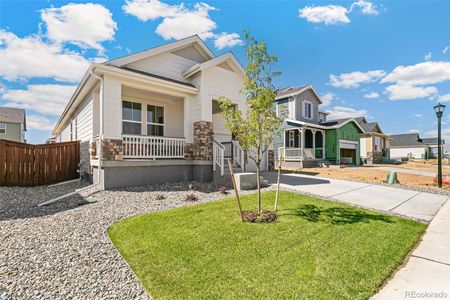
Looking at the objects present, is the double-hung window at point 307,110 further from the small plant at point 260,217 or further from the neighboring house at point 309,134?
the small plant at point 260,217

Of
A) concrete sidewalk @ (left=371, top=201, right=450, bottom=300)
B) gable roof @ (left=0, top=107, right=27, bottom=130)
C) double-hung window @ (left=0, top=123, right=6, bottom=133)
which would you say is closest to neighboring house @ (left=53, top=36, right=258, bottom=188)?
concrete sidewalk @ (left=371, top=201, right=450, bottom=300)

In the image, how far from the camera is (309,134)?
2125 centimetres

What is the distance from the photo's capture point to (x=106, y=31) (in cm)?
885

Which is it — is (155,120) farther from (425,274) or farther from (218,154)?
(425,274)

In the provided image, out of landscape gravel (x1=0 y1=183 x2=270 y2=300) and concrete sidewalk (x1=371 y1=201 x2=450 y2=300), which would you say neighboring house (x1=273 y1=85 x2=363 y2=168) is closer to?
landscape gravel (x1=0 y1=183 x2=270 y2=300)

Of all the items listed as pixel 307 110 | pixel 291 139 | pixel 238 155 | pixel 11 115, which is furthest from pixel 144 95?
pixel 11 115

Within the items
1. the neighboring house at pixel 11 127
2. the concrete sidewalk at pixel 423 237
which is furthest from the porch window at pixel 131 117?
the neighboring house at pixel 11 127

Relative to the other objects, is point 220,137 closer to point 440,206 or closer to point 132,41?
point 132,41

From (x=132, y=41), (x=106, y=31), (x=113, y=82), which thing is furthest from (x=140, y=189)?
(x=132, y=41)

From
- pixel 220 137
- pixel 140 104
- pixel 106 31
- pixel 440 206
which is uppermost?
pixel 106 31

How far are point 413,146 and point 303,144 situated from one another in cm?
4015

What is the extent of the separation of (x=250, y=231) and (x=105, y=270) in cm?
233

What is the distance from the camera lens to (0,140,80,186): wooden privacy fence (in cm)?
822

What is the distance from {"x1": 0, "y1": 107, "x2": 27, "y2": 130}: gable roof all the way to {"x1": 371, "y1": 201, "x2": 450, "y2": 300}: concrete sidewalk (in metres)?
40.2
